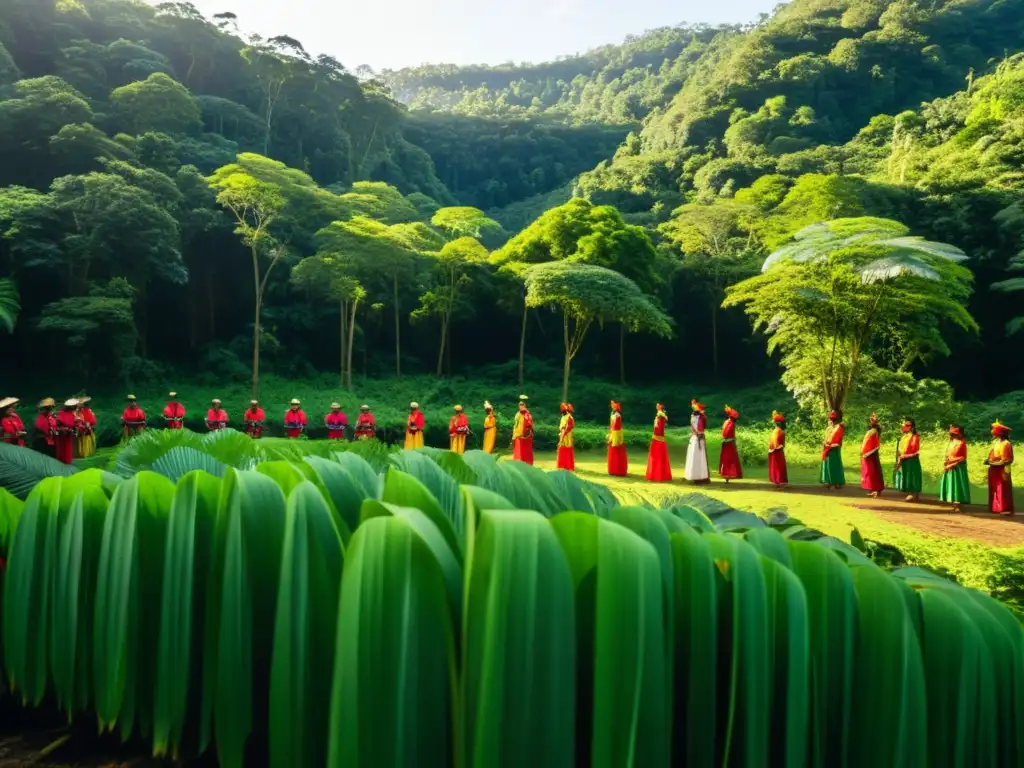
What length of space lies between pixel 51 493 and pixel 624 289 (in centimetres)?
1357

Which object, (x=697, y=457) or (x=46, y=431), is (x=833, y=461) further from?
(x=46, y=431)

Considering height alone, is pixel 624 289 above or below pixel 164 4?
below

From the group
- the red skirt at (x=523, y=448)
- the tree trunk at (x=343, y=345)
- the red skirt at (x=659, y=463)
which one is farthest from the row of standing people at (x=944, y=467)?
the tree trunk at (x=343, y=345)

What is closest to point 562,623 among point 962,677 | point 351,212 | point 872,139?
point 962,677

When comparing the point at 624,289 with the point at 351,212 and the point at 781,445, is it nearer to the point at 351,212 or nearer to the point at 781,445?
the point at 781,445

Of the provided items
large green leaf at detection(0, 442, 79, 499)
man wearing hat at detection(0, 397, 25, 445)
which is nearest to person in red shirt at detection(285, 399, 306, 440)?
man wearing hat at detection(0, 397, 25, 445)

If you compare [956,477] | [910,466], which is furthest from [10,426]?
[956,477]

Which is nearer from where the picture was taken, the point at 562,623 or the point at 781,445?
the point at 562,623

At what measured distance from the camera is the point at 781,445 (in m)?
8.03

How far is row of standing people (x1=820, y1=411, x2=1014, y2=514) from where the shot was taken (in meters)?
6.56

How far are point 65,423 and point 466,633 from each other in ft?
32.7

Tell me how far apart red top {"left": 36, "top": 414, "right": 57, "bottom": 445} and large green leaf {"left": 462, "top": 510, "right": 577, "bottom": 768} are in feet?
31.9

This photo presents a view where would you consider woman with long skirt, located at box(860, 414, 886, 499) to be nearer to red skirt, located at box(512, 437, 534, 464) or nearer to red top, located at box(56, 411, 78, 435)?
red skirt, located at box(512, 437, 534, 464)

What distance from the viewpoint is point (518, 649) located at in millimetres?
545
